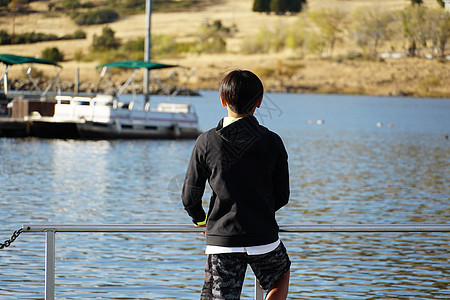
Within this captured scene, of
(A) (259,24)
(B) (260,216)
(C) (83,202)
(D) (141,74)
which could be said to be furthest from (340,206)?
(A) (259,24)

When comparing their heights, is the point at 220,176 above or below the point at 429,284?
above

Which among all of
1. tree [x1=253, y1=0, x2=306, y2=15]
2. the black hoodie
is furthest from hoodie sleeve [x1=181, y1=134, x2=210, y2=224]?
tree [x1=253, y1=0, x2=306, y2=15]

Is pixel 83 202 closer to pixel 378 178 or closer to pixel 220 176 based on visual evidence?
pixel 378 178

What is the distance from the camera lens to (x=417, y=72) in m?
146

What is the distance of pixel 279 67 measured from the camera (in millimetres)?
155750

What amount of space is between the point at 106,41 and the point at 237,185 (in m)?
155

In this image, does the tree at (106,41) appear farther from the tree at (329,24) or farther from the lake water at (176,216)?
the lake water at (176,216)

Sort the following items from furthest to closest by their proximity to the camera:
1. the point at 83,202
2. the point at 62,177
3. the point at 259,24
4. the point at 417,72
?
the point at 259,24 < the point at 417,72 < the point at 62,177 < the point at 83,202

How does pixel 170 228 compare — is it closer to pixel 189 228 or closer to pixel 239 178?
pixel 189 228

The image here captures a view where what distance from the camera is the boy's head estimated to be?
16.7 feet

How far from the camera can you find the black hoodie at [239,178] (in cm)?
504

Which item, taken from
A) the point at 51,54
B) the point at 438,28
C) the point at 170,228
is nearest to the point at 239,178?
the point at 170,228

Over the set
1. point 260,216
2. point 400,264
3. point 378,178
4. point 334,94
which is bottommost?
point 334,94

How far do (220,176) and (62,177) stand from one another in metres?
22.7
